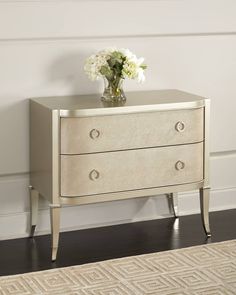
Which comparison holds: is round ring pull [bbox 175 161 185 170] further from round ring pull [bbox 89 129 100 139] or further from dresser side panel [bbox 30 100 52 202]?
dresser side panel [bbox 30 100 52 202]

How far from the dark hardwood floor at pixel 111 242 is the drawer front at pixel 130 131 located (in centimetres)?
52

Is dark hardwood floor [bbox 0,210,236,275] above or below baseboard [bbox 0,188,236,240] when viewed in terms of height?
below

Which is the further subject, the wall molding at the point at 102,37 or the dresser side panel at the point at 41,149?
the wall molding at the point at 102,37

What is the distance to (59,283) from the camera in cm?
343

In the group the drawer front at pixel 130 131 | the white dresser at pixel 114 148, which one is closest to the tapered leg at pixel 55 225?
the white dresser at pixel 114 148

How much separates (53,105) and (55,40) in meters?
0.43

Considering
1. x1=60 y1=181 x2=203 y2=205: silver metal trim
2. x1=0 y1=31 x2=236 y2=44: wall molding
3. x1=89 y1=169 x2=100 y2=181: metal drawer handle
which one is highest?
x1=0 y1=31 x2=236 y2=44: wall molding

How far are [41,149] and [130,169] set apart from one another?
444mm

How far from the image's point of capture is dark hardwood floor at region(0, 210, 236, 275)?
3713 millimetres

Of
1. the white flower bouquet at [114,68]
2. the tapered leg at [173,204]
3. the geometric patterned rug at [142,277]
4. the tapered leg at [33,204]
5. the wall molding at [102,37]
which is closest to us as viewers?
the geometric patterned rug at [142,277]

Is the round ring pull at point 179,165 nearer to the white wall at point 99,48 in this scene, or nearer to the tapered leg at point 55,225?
the white wall at point 99,48

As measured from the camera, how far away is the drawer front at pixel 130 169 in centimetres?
369

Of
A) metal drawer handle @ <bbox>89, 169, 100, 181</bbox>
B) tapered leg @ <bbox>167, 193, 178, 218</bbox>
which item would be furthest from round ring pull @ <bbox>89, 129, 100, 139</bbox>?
tapered leg @ <bbox>167, 193, 178, 218</bbox>

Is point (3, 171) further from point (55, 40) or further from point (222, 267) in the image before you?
point (222, 267)
